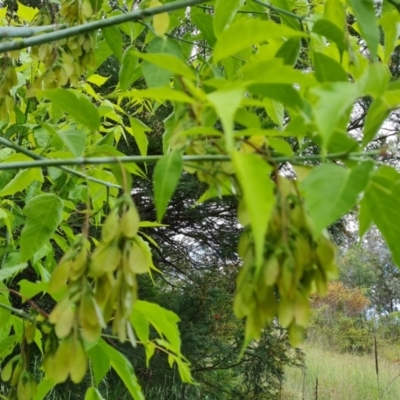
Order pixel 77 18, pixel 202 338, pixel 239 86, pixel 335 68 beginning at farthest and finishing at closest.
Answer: pixel 202 338
pixel 77 18
pixel 335 68
pixel 239 86

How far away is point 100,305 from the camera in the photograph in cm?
38

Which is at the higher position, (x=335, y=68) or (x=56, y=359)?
(x=335, y=68)

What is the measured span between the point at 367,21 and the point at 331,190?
24 cm

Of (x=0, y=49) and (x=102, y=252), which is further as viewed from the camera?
(x=0, y=49)

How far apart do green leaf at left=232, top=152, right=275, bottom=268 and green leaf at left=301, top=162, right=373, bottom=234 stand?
0.05 meters

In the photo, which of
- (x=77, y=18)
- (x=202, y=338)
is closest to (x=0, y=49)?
(x=77, y=18)

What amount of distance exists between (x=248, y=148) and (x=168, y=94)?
0.07 m

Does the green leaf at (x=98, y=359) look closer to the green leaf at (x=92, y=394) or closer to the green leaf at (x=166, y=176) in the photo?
the green leaf at (x=92, y=394)

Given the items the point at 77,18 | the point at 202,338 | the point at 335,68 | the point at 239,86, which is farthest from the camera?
the point at 202,338

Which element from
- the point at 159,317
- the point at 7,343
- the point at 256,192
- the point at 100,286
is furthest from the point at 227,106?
the point at 7,343

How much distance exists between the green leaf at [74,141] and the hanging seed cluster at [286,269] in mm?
252

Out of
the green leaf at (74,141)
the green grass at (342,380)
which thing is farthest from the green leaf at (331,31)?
the green grass at (342,380)

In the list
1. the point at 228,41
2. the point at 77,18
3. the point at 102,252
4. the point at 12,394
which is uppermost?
the point at 77,18

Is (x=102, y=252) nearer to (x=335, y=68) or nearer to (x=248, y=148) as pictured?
(x=248, y=148)
